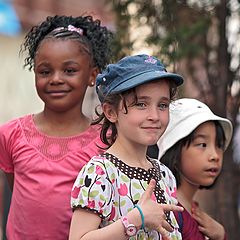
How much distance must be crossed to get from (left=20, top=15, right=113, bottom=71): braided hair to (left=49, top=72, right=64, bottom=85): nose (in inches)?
7.3

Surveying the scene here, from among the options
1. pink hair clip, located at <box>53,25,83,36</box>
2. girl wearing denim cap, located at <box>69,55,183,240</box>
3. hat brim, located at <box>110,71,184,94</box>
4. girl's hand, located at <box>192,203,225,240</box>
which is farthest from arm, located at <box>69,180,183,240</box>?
pink hair clip, located at <box>53,25,83,36</box>

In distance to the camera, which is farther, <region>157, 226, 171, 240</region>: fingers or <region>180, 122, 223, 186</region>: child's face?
<region>180, 122, 223, 186</region>: child's face

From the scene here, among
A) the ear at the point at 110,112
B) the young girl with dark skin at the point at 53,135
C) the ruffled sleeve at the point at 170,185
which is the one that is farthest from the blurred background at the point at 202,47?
the ear at the point at 110,112

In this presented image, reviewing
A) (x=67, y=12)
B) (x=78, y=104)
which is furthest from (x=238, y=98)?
(x=67, y=12)

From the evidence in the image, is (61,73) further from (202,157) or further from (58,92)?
(202,157)

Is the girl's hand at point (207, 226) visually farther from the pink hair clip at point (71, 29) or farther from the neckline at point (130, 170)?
the pink hair clip at point (71, 29)

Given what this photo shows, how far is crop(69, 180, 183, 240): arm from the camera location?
2.66 metres

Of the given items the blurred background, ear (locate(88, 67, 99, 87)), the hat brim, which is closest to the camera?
the hat brim

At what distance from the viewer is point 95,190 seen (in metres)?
2.72

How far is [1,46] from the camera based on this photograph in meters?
12.9

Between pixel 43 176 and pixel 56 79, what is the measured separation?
431mm

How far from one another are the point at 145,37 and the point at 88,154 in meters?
2.37

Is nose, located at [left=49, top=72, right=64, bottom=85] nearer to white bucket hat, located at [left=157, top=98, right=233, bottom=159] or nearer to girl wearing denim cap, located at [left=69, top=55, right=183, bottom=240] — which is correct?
girl wearing denim cap, located at [left=69, top=55, right=183, bottom=240]

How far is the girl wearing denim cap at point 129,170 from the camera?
2.69 m
